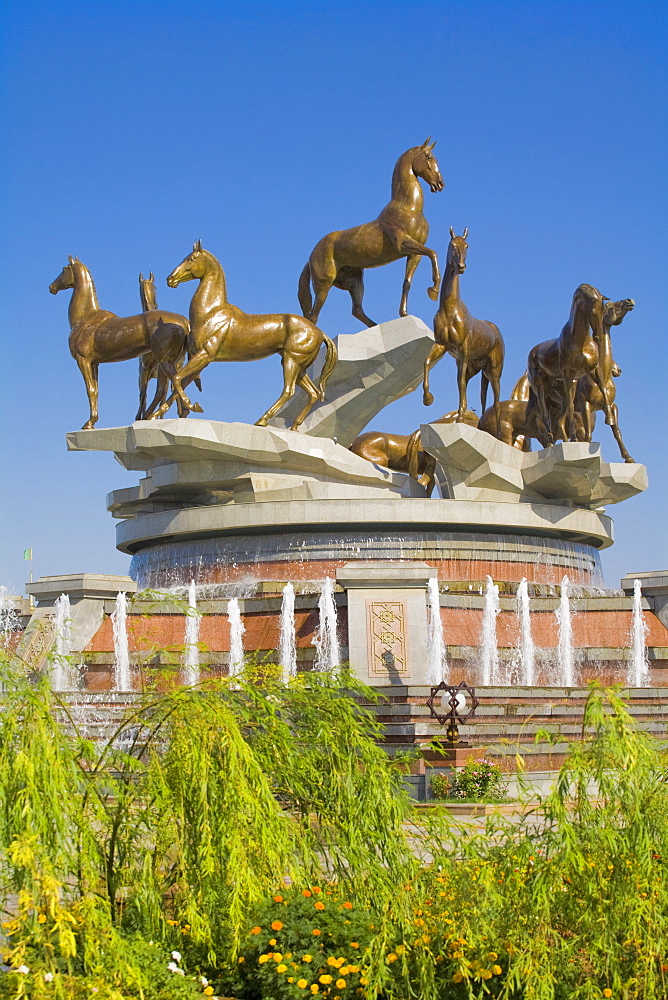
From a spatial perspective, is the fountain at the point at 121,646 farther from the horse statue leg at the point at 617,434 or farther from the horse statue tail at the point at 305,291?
the horse statue leg at the point at 617,434

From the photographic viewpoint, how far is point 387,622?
54.5ft

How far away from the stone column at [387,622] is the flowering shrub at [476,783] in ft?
13.0

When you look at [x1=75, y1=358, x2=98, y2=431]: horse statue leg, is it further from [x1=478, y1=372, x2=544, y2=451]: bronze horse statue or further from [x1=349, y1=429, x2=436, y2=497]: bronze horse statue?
[x1=478, y1=372, x2=544, y2=451]: bronze horse statue

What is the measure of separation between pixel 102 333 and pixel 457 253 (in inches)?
286

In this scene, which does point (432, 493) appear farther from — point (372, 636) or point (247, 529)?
point (372, 636)

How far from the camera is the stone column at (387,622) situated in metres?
16.3

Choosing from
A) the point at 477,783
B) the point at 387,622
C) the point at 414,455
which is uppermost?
the point at 414,455

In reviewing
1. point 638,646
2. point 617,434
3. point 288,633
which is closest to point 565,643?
point 638,646

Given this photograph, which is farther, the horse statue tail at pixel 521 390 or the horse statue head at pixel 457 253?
the horse statue tail at pixel 521 390

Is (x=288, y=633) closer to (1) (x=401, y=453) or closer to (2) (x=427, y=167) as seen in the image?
(1) (x=401, y=453)

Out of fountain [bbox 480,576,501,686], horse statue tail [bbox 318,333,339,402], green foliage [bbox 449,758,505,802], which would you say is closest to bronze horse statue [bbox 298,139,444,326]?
horse statue tail [bbox 318,333,339,402]

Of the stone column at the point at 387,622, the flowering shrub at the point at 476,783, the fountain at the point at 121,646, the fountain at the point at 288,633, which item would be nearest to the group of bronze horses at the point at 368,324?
the fountain at the point at 121,646

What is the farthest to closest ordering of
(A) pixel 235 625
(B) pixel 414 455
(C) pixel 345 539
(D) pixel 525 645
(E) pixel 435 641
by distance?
(B) pixel 414 455
(C) pixel 345 539
(D) pixel 525 645
(A) pixel 235 625
(E) pixel 435 641

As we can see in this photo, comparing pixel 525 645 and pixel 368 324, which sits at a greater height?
pixel 368 324
